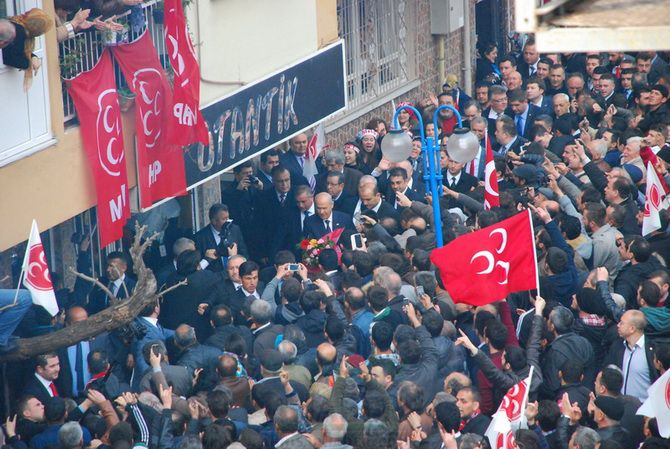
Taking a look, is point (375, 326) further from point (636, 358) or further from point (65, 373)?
point (65, 373)

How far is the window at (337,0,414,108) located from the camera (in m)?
17.9

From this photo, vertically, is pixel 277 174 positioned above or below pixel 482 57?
above

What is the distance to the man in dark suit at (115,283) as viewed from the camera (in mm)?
10977

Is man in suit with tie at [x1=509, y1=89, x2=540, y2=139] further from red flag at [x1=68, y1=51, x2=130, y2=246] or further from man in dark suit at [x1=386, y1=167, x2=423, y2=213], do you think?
red flag at [x1=68, y1=51, x2=130, y2=246]

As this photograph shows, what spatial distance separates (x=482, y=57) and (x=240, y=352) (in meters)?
14.1

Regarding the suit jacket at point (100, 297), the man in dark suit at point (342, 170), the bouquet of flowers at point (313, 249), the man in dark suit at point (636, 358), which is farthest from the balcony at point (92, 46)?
the man in dark suit at point (636, 358)

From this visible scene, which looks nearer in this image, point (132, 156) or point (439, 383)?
point (439, 383)

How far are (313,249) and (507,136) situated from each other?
4.20 metres

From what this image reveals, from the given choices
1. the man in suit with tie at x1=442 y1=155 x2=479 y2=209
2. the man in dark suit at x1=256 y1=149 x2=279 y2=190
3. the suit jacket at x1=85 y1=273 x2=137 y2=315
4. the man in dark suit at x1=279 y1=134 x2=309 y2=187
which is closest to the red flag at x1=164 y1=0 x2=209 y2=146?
the suit jacket at x1=85 y1=273 x2=137 y2=315

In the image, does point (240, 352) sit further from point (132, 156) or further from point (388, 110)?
point (388, 110)

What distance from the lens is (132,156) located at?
11.5 meters

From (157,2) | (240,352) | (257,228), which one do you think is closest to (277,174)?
(257,228)

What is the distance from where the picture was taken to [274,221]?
1370 centimetres

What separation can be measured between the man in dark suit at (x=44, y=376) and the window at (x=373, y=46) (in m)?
9.03
